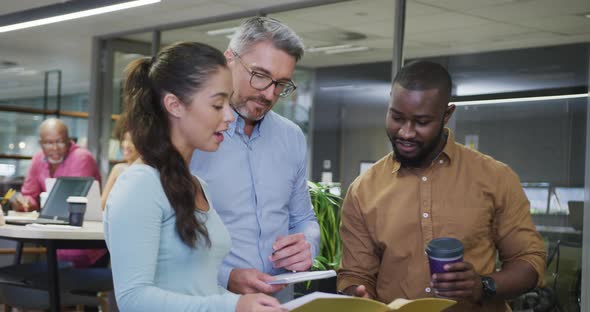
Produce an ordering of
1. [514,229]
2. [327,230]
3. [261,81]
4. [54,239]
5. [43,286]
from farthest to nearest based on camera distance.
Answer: [327,230] < [43,286] < [54,239] < [514,229] < [261,81]

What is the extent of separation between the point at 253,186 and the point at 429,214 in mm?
533

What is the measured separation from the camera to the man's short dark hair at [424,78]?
88.6 inches

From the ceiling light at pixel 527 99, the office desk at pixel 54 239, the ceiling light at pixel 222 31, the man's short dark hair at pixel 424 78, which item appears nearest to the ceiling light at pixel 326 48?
the ceiling light at pixel 222 31

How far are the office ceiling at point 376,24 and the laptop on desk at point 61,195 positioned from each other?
2471 millimetres

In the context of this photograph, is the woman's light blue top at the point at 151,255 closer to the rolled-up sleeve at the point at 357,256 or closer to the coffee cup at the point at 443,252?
the coffee cup at the point at 443,252

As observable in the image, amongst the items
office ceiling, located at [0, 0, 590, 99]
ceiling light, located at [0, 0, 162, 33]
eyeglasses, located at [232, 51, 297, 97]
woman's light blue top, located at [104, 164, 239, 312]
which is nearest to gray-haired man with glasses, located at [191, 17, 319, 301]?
eyeglasses, located at [232, 51, 297, 97]

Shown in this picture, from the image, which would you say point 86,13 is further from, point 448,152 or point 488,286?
point 488,286

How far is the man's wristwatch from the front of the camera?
2.12 m

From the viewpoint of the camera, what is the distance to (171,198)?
5.41ft

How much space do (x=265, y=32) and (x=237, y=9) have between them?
16.2 ft

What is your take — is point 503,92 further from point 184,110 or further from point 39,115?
point 39,115

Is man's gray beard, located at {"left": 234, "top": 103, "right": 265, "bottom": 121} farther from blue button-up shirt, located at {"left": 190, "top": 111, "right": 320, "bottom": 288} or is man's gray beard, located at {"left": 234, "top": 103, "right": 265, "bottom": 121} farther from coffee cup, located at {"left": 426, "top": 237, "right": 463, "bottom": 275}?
coffee cup, located at {"left": 426, "top": 237, "right": 463, "bottom": 275}

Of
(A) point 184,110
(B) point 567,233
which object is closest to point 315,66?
(B) point 567,233

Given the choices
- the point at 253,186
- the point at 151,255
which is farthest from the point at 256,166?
the point at 151,255
